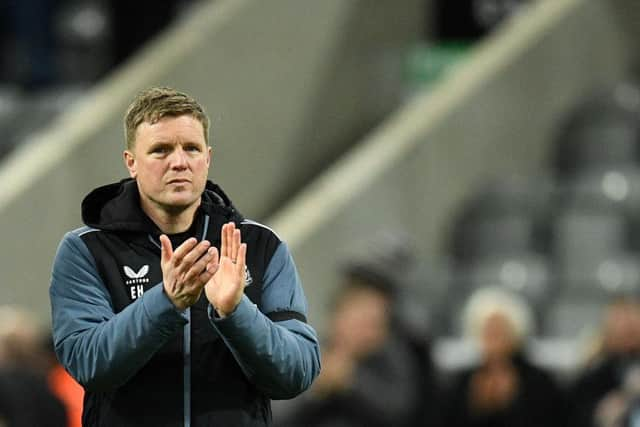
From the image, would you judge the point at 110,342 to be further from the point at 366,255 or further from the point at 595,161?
the point at 595,161

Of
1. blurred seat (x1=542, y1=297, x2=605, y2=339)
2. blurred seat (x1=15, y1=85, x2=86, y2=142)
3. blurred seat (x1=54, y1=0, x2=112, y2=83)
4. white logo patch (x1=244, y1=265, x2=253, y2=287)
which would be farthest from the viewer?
blurred seat (x1=54, y1=0, x2=112, y2=83)

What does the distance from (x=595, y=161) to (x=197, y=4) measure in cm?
511

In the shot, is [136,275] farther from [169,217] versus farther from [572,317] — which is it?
[572,317]

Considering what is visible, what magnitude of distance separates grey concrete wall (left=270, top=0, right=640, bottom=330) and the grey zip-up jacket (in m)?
6.12

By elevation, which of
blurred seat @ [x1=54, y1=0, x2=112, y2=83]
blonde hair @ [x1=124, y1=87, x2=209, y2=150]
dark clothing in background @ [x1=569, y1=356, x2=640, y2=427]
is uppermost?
blurred seat @ [x1=54, y1=0, x2=112, y2=83]

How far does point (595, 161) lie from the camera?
9.36m

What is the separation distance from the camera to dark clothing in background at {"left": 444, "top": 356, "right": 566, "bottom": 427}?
283 inches

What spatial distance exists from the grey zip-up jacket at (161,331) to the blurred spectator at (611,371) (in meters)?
4.75

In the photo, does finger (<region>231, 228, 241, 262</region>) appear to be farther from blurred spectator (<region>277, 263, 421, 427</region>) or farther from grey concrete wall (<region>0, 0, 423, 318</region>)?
grey concrete wall (<region>0, 0, 423, 318</region>)

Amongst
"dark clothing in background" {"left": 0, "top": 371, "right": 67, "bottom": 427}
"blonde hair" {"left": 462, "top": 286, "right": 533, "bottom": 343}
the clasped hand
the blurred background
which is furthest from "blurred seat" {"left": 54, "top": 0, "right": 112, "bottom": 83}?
the clasped hand

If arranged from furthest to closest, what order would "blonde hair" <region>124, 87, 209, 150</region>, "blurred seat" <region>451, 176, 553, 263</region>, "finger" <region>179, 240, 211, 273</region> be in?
"blurred seat" <region>451, 176, 553, 263</region> → "blonde hair" <region>124, 87, 209, 150</region> → "finger" <region>179, 240, 211, 273</region>

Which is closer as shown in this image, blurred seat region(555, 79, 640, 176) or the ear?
the ear

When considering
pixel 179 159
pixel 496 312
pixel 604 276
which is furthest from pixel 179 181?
pixel 604 276

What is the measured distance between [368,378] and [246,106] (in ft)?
8.47
